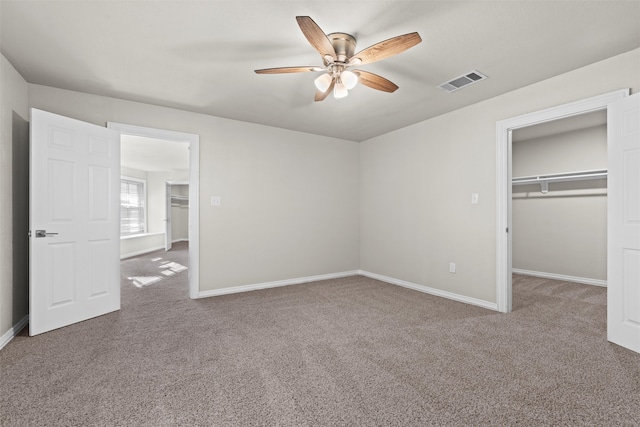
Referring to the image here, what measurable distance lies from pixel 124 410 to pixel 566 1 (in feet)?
11.8

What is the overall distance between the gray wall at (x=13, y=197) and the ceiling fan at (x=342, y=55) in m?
2.28

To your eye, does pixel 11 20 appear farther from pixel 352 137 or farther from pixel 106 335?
pixel 352 137

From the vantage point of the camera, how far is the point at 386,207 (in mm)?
4980

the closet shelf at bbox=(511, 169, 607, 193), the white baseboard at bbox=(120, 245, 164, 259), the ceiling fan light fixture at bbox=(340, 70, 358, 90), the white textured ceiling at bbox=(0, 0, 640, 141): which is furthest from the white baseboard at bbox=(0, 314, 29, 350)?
the closet shelf at bbox=(511, 169, 607, 193)

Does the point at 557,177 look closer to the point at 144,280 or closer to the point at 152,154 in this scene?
the point at 144,280

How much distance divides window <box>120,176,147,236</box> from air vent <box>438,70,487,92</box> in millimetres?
8059

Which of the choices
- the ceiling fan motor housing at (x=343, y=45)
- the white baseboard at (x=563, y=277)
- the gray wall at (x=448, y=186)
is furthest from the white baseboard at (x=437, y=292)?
the ceiling fan motor housing at (x=343, y=45)

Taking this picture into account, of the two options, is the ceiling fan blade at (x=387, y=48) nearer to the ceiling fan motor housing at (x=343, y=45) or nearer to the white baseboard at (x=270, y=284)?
the ceiling fan motor housing at (x=343, y=45)

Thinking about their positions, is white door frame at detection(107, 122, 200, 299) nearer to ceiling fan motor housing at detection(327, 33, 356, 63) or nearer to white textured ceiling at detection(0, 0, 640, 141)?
white textured ceiling at detection(0, 0, 640, 141)

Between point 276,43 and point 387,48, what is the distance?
2.91 feet

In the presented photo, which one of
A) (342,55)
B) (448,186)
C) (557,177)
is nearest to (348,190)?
(448,186)

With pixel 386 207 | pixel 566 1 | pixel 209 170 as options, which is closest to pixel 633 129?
pixel 566 1

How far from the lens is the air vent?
2.92m

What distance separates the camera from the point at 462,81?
3059mm
